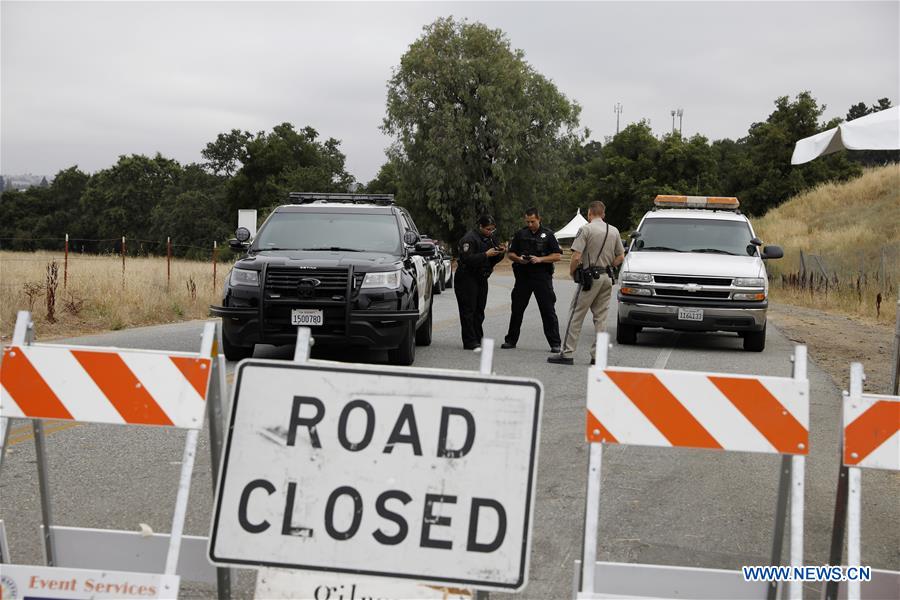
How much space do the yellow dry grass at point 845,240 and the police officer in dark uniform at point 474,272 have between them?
457 inches

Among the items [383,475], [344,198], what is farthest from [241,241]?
[383,475]

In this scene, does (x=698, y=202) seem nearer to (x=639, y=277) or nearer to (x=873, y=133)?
(x=639, y=277)

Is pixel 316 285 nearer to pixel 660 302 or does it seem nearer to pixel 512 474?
pixel 660 302

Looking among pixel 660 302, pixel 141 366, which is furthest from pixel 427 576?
pixel 660 302

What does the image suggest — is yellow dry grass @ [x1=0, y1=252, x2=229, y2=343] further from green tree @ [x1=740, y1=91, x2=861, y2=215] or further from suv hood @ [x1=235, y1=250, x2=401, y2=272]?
green tree @ [x1=740, y1=91, x2=861, y2=215]

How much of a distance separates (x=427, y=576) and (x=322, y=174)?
79354mm

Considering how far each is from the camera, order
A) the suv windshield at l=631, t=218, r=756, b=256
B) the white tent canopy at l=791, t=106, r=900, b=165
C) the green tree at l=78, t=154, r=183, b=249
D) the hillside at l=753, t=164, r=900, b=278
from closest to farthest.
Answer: the white tent canopy at l=791, t=106, r=900, b=165
the suv windshield at l=631, t=218, r=756, b=256
the hillside at l=753, t=164, r=900, b=278
the green tree at l=78, t=154, r=183, b=249

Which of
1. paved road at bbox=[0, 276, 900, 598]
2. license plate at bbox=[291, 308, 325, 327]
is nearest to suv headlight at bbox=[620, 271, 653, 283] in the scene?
paved road at bbox=[0, 276, 900, 598]

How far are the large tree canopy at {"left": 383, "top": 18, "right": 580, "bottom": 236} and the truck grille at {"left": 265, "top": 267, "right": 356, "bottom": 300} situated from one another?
46.4 m

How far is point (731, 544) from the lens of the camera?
5199 millimetres

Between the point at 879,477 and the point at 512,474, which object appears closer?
the point at 512,474

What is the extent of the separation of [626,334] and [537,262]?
8.49 feet

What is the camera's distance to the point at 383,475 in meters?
3.69

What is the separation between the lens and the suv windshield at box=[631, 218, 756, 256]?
15.4 meters
